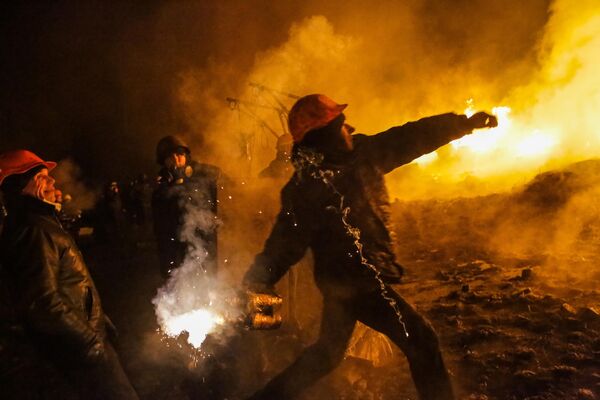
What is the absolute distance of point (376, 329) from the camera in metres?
2.99

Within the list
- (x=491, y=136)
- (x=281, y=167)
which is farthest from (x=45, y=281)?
(x=491, y=136)

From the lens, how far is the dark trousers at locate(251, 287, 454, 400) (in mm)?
2734

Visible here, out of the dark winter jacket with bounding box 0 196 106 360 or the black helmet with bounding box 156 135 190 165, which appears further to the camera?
the black helmet with bounding box 156 135 190 165

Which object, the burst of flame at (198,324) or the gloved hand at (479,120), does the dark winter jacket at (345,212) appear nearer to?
the gloved hand at (479,120)

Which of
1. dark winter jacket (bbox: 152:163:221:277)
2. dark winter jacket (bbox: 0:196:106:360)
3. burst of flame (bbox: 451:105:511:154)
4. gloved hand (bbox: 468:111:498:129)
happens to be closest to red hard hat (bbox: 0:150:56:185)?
dark winter jacket (bbox: 0:196:106:360)

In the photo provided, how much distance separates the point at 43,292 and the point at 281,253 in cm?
154

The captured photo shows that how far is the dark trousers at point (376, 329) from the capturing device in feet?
8.97

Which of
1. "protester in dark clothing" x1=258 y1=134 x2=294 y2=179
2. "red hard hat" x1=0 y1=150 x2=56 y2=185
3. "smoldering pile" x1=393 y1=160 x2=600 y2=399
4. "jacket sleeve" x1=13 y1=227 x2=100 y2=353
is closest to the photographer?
"jacket sleeve" x1=13 y1=227 x2=100 y2=353

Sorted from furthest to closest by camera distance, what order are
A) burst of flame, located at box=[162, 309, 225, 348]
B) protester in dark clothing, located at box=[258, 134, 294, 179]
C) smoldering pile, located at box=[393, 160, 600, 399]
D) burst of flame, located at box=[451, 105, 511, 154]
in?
burst of flame, located at box=[451, 105, 511, 154]
protester in dark clothing, located at box=[258, 134, 294, 179]
burst of flame, located at box=[162, 309, 225, 348]
smoldering pile, located at box=[393, 160, 600, 399]

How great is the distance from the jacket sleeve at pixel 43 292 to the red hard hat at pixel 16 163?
475mm

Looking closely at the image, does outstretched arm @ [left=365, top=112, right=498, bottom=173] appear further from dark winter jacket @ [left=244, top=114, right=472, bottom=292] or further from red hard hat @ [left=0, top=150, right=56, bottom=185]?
red hard hat @ [left=0, top=150, right=56, bottom=185]

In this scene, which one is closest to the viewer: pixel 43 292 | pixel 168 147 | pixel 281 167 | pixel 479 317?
pixel 43 292

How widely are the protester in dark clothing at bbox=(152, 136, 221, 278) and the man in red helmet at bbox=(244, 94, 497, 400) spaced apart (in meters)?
1.84

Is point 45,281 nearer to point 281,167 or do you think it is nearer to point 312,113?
point 312,113
